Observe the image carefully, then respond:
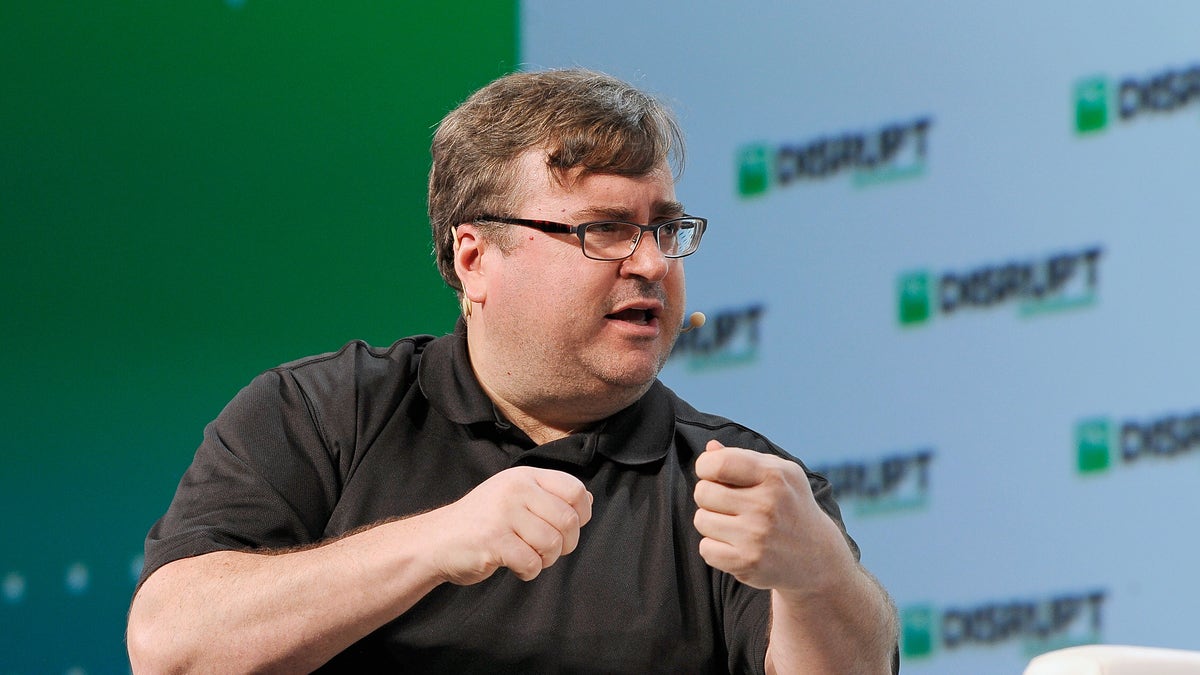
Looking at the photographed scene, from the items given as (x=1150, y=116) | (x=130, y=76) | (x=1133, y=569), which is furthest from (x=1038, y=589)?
(x=130, y=76)

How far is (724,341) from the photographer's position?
3.13m

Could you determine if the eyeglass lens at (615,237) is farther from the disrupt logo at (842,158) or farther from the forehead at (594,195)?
the disrupt logo at (842,158)

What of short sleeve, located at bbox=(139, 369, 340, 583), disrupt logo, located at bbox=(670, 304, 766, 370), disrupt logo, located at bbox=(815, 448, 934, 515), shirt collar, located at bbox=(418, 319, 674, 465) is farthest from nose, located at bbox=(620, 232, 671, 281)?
disrupt logo, located at bbox=(815, 448, 934, 515)

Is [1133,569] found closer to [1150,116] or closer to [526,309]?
[1150,116]

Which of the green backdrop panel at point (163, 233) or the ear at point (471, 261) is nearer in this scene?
the ear at point (471, 261)

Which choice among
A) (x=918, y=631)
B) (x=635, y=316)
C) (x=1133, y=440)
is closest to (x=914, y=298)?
(x=1133, y=440)

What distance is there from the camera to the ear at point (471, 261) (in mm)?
1814

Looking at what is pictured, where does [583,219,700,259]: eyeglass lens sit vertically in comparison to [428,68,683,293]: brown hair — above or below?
below

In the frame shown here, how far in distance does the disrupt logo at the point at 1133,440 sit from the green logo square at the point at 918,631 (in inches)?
20.4

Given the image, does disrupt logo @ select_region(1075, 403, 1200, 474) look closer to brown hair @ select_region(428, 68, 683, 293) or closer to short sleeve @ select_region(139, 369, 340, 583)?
brown hair @ select_region(428, 68, 683, 293)

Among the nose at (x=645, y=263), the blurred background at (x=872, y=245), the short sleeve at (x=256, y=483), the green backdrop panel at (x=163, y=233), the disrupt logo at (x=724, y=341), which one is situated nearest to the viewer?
the short sleeve at (x=256, y=483)

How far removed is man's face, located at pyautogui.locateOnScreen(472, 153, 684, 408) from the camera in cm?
168

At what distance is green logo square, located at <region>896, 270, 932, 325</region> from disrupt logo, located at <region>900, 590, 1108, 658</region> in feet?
2.33

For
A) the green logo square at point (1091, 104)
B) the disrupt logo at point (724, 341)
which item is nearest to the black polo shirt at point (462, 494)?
the disrupt logo at point (724, 341)
